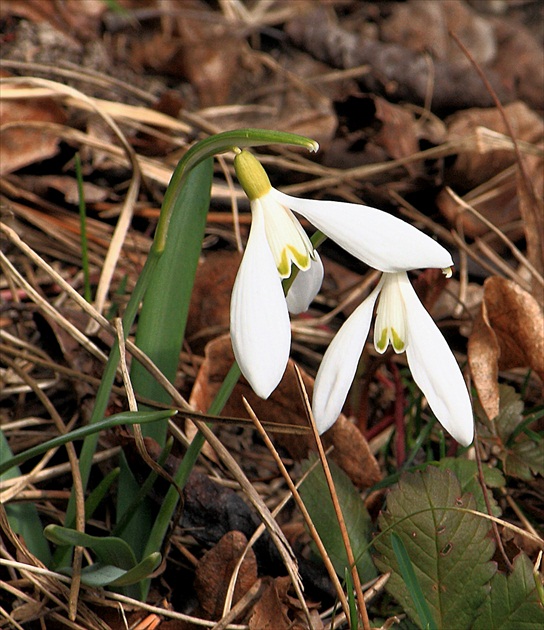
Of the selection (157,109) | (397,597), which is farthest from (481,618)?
(157,109)

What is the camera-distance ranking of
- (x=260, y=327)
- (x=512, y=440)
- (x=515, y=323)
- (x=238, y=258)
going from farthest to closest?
1. (x=238, y=258)
2. (x=515, y=323)
3. (x=512, y=440)
4. (x=260, y=327)

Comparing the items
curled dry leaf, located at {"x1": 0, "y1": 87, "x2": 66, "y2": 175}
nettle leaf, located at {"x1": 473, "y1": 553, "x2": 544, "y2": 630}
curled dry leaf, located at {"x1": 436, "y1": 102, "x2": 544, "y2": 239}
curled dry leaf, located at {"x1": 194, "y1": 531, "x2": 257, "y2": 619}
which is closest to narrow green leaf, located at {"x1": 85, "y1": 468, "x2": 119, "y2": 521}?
curled dry leaf, located at {"x1": 194, "y1": 531, "x2": 257, "y2": 619}

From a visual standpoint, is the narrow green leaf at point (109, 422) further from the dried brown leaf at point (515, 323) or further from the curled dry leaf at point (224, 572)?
the dried brown leaf at point (515, 323)

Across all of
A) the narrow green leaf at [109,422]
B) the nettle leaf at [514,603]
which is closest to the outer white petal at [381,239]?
the narrow green leaf at [109,422]

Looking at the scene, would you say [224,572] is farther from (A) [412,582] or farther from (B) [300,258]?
(B) [300,258]

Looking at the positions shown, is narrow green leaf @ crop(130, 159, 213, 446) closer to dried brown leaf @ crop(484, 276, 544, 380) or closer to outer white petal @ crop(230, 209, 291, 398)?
outer white petal @ crop(230, 209, 291, 398)

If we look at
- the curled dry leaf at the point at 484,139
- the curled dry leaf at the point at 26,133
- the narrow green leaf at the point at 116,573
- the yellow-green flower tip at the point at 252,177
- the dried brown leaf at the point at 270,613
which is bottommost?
the dried brown leaf at the point at 270,613

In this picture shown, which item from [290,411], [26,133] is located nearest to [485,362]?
[290,411]
